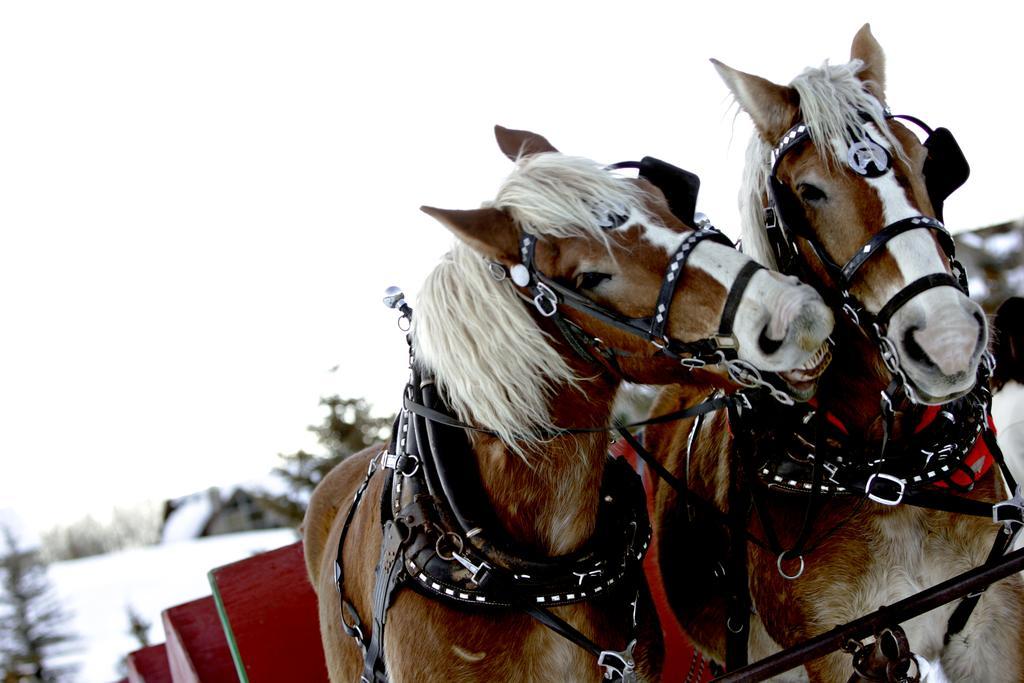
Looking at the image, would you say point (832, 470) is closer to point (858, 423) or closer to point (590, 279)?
point (858, 423)

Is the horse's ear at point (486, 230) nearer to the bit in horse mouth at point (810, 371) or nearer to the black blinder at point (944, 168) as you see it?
the bit in horse mouth at point (810, 371)

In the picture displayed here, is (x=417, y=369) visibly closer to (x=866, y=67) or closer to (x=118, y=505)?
(x=866, y=67)

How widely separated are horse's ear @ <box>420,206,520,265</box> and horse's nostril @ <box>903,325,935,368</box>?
993 millimetres

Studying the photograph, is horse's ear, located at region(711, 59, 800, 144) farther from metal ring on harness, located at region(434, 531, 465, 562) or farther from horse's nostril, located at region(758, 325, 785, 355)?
metal ring on harness, located at region(434, 531, 465, 562)

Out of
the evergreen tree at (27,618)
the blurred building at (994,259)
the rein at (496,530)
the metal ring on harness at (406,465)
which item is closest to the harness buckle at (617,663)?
the rein at (496,530)

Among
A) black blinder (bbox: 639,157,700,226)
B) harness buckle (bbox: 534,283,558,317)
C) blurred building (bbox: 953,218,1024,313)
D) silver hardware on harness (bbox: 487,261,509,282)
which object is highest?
black blinder (bbox: 639,157,700,226)

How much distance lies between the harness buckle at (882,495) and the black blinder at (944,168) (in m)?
0.79

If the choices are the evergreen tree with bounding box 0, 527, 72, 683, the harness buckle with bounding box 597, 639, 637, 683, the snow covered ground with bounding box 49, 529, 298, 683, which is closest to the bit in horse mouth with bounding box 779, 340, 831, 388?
the harness buckle with bounding box 597, 639, 637, 683

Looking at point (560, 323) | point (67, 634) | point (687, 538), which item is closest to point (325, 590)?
point (687, 538)

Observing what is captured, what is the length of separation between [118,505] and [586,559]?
37.5 metres

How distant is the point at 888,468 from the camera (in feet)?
8.31

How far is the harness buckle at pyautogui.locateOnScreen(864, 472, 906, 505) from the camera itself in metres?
2.42

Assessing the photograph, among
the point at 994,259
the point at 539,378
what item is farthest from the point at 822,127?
the point at 994,259

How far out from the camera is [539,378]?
89.0 inches
